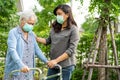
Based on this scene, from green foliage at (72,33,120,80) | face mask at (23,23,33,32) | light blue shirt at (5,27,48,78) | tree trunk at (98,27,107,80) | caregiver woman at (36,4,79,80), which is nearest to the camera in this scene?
light blue shirt at (5,27,48,78)

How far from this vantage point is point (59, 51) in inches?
203

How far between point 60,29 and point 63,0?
3052 millimetres

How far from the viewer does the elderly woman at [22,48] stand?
440 centimetres

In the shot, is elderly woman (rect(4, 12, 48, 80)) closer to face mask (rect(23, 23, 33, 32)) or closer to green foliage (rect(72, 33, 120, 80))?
face mask (rect(23, 23, 33, 32))

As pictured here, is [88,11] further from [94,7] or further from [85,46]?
[85,46]

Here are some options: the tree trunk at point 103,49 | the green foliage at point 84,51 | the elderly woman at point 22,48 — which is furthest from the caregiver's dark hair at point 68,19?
the green foliage at point 84,51

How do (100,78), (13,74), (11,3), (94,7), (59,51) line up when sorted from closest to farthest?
1. (13,74)
2. (59,51)
3. (94,7)
4. (100,78)
5. (11,3)

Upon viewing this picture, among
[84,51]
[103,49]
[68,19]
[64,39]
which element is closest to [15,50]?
[64,39]

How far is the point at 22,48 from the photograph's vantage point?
4.59 m

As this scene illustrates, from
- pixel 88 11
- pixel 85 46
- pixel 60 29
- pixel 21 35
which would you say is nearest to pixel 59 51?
pixel 60 29

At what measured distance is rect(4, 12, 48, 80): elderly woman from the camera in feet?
14.4

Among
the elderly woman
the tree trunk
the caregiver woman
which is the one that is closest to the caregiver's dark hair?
the caregiver woman

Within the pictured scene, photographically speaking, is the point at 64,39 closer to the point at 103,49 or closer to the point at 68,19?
the point at 68,19

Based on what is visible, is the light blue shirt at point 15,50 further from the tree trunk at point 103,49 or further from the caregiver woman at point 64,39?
the tree trunk at point 103,49
